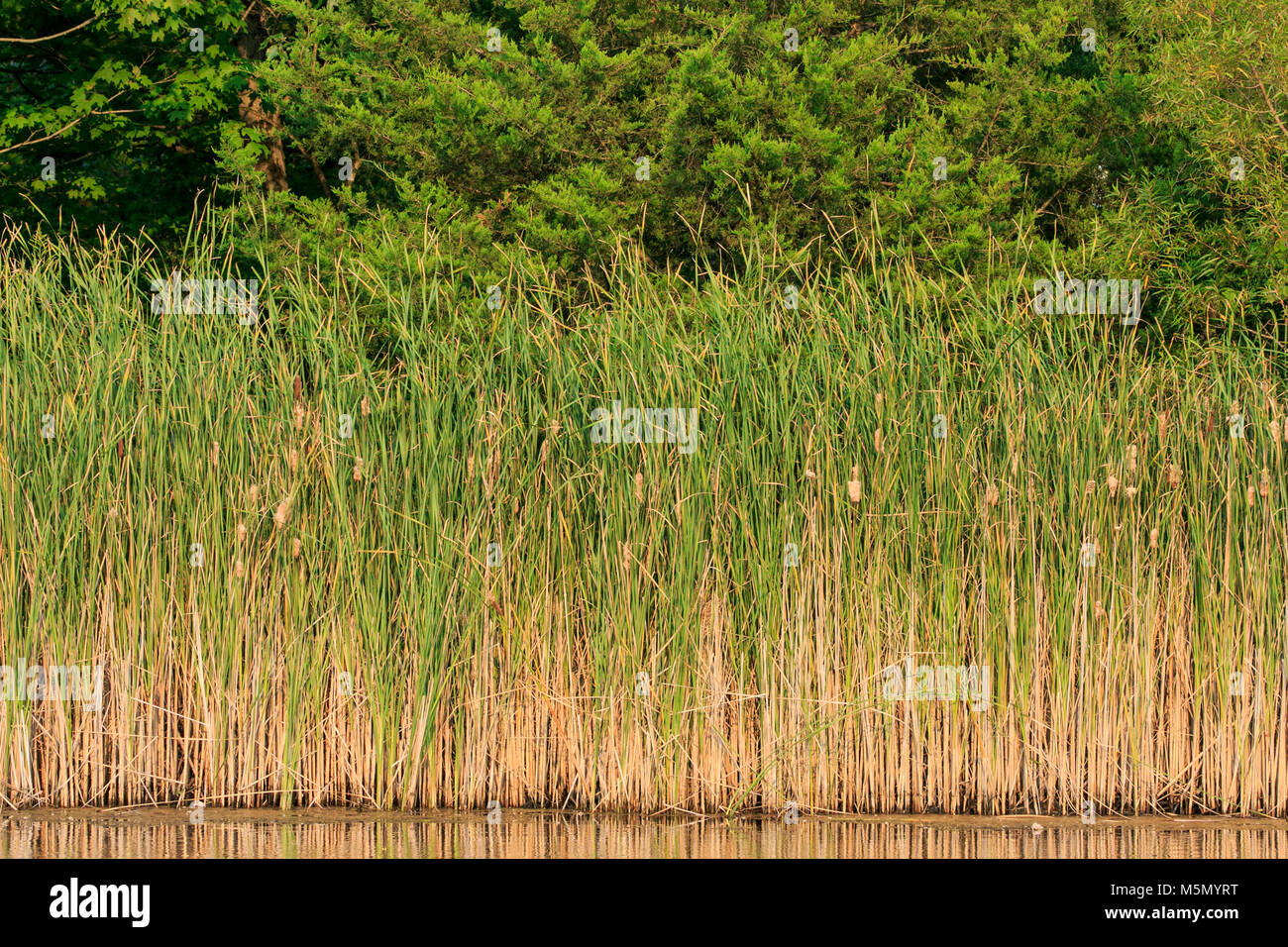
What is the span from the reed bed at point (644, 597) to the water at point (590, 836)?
123mm

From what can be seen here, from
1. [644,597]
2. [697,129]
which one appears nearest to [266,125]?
[697,129]

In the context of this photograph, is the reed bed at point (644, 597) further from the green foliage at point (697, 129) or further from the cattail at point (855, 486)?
the green foliage at point (697, 129)

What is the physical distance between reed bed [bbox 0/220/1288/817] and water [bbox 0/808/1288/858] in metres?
0.12

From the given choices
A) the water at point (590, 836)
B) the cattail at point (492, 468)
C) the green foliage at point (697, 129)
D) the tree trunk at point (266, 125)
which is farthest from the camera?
the tree trunk at point (266, 125)

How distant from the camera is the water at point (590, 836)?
476cm

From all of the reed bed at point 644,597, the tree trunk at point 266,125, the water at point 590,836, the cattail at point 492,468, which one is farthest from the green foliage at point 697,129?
the water at point 590,836

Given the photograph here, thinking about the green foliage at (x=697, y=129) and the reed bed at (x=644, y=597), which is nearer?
the reed bed at (x=644, y=597)

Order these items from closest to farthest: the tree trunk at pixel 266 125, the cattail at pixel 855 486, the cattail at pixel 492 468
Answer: the cattail at pixel 855 486
the cattail at pixel 492 468
the tree trunk at pixel 266 125

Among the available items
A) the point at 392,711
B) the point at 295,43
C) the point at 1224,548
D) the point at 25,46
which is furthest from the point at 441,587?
the point at 25,46

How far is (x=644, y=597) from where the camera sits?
5258 millimetres

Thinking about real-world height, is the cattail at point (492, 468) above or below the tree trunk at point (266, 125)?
below

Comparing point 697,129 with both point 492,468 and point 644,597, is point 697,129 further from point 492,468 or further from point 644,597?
A: point 644,597

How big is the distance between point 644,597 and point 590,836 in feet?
2.82

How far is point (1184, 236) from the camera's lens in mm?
10891
